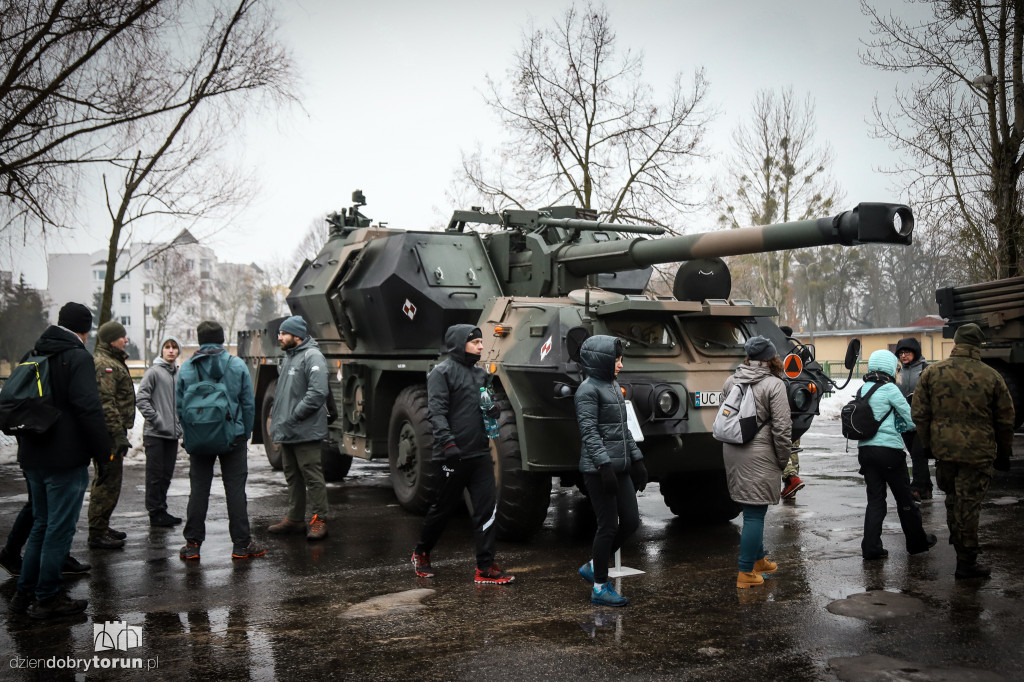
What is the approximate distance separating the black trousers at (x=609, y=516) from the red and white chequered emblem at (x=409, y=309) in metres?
4.42

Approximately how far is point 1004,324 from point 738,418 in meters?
7.11

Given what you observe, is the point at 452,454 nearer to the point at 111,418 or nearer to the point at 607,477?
the point at 607,477

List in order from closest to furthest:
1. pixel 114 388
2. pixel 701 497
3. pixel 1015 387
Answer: pixel 114 388 < pixel 701 497 < pixel 1015 387

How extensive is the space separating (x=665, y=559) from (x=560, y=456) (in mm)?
1095

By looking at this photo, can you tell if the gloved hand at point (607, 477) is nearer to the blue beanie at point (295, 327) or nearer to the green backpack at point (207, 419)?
the green backpack at point (207, 419)

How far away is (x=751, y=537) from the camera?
20.2ft

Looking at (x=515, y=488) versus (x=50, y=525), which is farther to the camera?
(x=515, y=488)

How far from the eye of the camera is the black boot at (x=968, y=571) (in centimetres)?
629

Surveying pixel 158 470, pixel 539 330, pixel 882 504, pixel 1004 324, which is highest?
pixel 1004 324

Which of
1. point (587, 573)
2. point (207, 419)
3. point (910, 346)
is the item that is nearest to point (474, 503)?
point (587, 573)

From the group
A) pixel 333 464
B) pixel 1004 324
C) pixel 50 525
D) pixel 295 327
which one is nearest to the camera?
pixel 50 525

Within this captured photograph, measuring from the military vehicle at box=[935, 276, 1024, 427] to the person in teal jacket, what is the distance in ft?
17.0

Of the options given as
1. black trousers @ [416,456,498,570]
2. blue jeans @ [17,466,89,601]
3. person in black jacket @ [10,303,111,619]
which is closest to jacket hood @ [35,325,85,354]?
person in black jacket @ [10,303,111,619]

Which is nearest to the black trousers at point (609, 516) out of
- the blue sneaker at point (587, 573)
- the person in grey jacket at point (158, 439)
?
the blue sneaker at point (587, 573)
